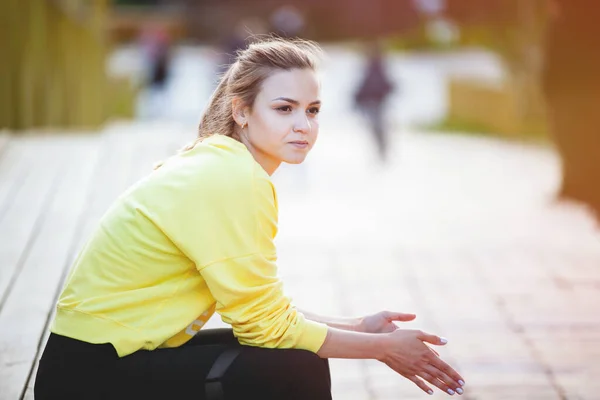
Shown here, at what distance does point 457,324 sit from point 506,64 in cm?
1208

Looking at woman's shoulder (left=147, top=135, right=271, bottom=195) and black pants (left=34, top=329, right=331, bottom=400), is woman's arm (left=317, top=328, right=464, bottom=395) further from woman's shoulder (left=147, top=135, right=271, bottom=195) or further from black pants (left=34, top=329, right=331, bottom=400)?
woman's shoulder (left=147, top=135, right=271, bottom=195)

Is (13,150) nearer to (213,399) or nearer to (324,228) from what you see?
(324,228)

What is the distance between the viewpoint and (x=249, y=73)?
2.52 meters

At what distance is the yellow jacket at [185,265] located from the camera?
2309 millimetres

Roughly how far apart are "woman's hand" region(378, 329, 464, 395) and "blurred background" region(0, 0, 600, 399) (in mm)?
1002

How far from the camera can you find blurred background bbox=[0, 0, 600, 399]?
3.97m

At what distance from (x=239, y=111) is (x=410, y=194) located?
6.72 metres

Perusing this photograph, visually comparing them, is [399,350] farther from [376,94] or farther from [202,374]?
[376,94]

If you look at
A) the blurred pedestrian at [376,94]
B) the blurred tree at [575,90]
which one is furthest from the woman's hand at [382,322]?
the blurred pedestrian at [376,94]

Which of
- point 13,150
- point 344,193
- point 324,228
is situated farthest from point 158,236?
point 344,193

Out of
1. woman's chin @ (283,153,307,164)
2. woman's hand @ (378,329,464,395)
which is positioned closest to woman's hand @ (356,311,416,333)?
woman's hand @ (378,329,464,395)

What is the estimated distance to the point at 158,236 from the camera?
2348mm

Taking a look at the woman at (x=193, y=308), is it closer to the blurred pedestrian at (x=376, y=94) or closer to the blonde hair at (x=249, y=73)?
the blonde hair at (x=249, y=73)

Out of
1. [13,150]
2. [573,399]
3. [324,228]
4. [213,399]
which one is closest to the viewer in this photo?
[213,399]
